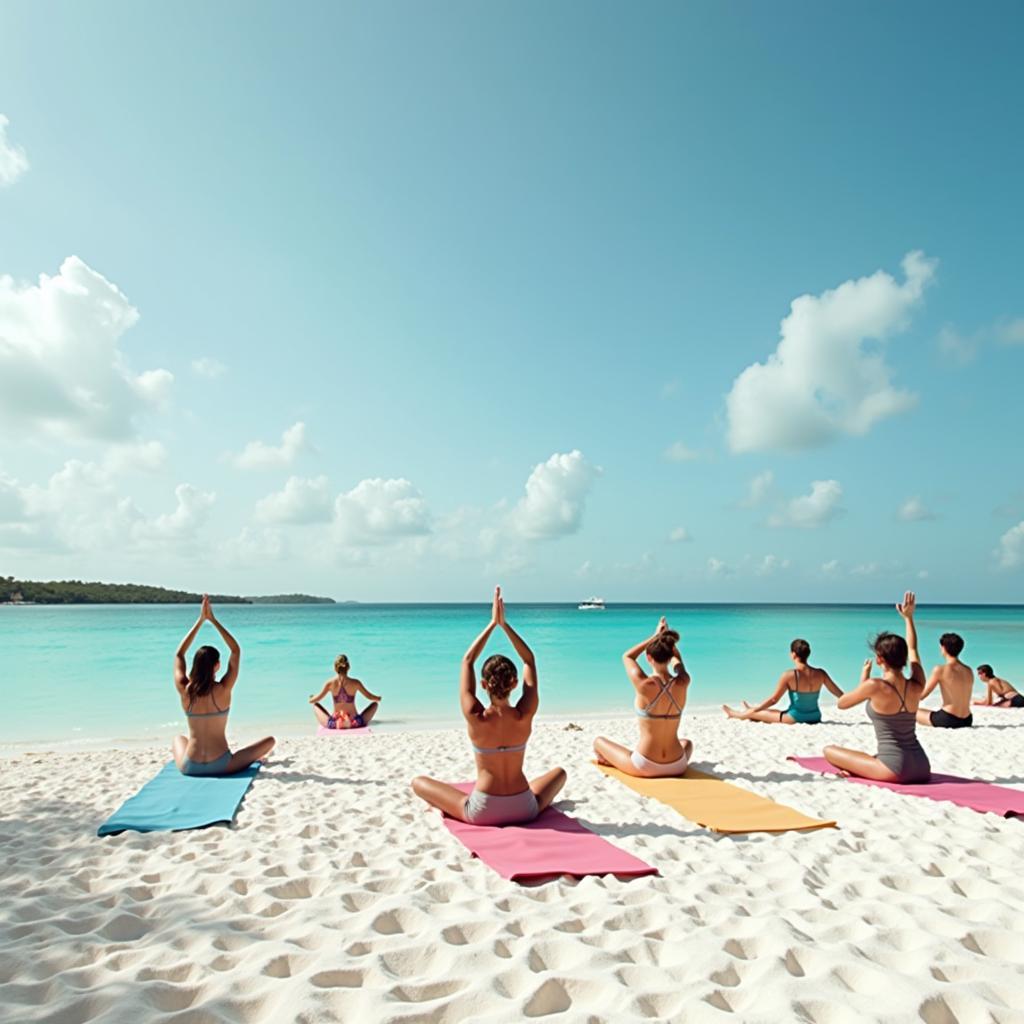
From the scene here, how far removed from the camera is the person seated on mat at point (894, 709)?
573 centimetres

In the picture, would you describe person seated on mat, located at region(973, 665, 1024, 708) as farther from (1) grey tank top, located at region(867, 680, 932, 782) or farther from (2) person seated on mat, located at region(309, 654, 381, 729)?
(2) person seated on mat, located at region(309, 654, 381, 729)

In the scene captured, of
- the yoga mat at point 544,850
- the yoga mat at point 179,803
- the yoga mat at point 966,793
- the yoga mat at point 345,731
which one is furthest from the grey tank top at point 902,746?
the yoga mat at point 345,731

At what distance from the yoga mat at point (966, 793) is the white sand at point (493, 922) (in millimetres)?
197

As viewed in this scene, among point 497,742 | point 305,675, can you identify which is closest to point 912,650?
point 497,742

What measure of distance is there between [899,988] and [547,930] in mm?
1353

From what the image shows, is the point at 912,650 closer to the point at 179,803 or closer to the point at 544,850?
the point at 544,850

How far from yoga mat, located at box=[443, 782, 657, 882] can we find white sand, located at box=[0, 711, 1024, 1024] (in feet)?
0.40

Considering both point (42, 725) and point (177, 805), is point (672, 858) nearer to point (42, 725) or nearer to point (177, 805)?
point (177, 805)

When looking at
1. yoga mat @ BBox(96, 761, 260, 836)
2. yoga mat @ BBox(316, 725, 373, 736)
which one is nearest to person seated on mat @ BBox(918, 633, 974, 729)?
yoga mat @ BBox(316, 725, 373, 736)

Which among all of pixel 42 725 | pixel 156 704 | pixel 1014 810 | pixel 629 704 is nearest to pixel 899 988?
pixel 1014 810

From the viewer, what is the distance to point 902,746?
594 cm

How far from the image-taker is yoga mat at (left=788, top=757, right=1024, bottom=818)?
5.13 m

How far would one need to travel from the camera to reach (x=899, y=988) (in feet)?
7.72

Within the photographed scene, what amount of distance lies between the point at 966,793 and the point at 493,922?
4.70 metres
